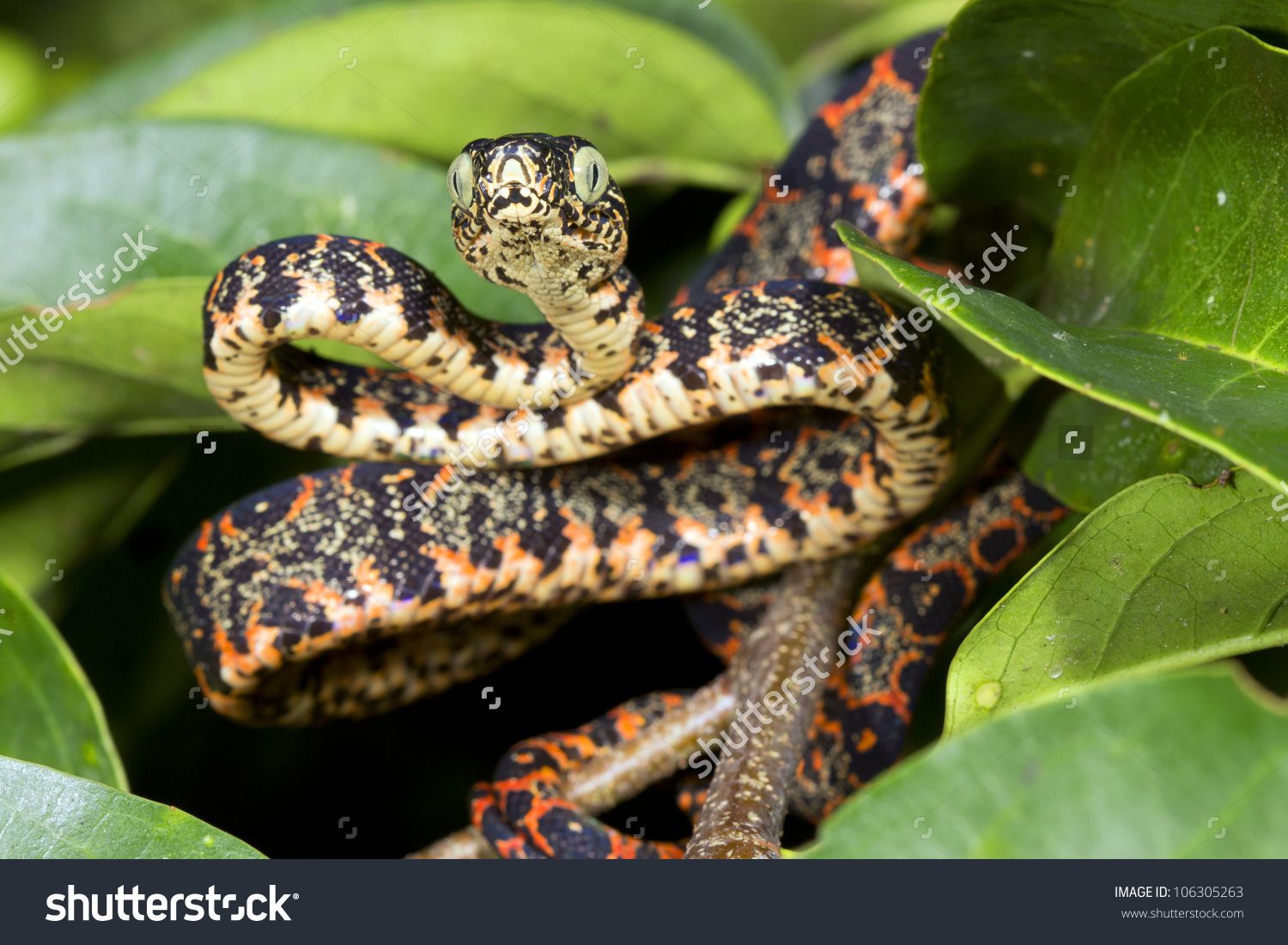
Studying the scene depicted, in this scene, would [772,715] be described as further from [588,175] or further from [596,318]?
[588,175]

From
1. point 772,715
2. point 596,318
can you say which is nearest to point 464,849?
point 772,715

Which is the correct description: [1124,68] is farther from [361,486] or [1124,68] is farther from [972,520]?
[361,486]

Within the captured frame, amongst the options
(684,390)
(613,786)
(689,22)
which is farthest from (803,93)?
(613,786)

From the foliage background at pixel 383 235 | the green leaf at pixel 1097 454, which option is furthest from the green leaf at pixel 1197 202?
the green leaf at pixel 1097 454

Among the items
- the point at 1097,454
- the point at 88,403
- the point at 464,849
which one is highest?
the point at 1097,454

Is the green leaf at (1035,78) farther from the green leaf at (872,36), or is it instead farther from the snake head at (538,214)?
the green leaf at (872,36)
